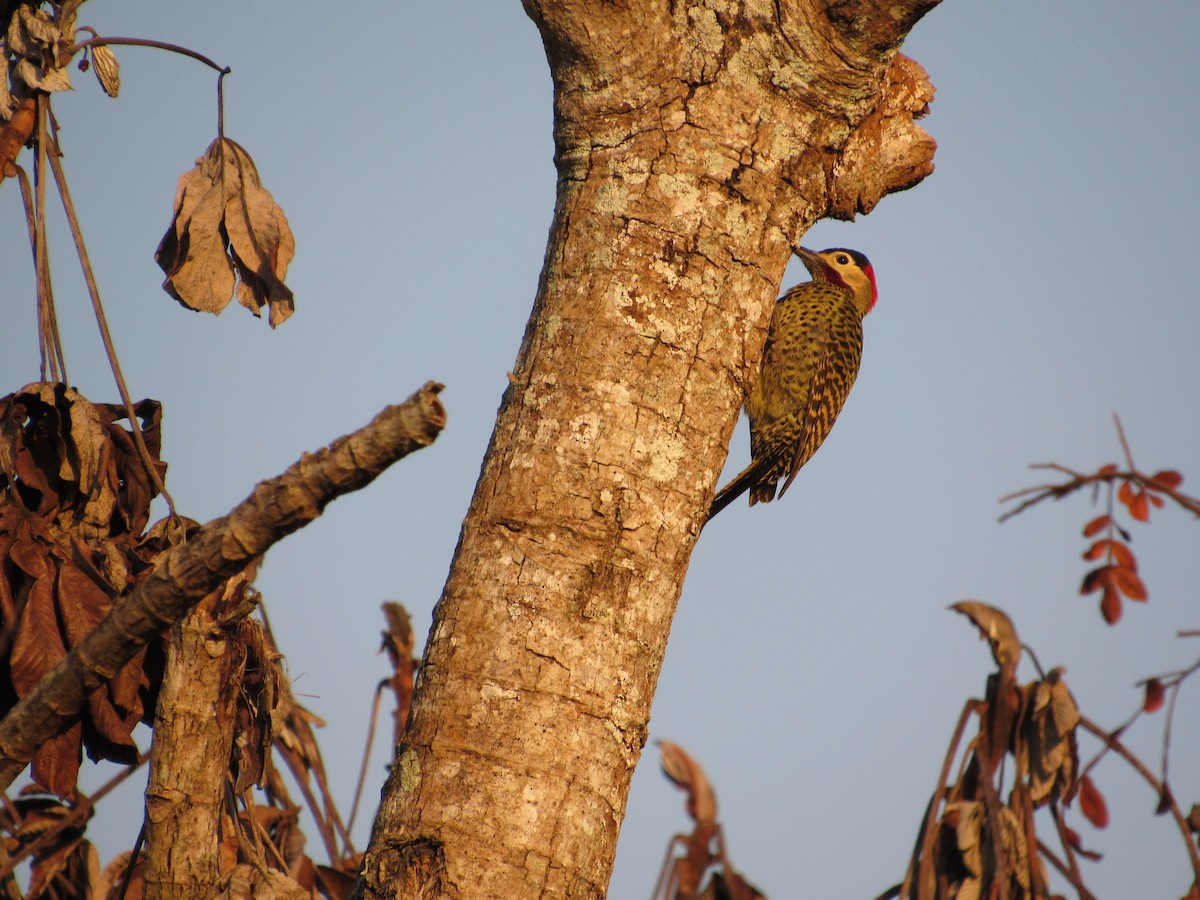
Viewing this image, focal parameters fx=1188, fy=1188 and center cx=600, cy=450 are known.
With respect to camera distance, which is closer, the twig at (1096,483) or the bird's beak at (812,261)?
the twig at (1096,483)

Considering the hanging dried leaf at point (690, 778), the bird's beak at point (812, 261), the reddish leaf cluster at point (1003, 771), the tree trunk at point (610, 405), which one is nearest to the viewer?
the hanging dried leaf at point (690, 778)

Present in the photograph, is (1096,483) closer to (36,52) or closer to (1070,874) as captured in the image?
(1070,874)

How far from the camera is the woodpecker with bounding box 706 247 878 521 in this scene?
21.4 feet

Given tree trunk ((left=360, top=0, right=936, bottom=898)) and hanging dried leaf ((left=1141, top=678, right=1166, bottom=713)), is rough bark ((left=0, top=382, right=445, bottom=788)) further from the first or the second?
hanging dried leaf ((left=1141, top=678, right=1166, bottom=713))

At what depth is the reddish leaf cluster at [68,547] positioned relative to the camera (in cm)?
285

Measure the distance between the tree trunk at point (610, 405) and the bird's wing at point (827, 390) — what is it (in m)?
3.10

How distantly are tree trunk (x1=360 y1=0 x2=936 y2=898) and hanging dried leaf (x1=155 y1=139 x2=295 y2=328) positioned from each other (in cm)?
107

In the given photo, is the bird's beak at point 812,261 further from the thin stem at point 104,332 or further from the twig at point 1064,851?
the twig at point 1064,851

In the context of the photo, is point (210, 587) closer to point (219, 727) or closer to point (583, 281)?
point (219, 727)

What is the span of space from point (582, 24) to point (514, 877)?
210 cm

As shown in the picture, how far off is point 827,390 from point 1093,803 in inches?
187

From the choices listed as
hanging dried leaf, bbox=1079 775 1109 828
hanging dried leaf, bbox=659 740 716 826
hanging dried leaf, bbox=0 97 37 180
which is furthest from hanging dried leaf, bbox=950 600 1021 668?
hanging dried leaf, bbox=0 97 37 180

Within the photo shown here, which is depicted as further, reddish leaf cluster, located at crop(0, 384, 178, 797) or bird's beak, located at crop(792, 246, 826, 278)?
bird's beak, located at crop(792, 246, 826, 278)

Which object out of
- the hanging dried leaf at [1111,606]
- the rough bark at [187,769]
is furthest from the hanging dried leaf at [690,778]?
the rough bark at [187,769]
